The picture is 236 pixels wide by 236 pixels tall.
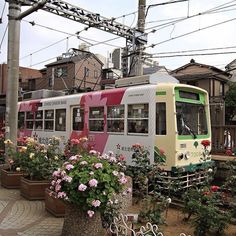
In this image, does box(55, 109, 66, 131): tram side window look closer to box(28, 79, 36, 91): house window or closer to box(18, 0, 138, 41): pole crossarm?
box(18, 0, 138, 41): pole crossarm

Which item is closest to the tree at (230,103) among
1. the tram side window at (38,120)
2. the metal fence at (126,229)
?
the tram side window at (38,120)

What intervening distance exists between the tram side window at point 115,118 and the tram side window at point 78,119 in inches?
60.6

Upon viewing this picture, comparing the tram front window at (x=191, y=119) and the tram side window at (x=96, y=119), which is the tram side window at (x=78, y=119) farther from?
the tram front window at (x=191, y=119)

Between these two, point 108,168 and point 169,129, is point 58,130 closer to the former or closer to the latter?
point 169,129

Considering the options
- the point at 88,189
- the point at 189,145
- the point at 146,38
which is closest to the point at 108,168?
the point at 88,189

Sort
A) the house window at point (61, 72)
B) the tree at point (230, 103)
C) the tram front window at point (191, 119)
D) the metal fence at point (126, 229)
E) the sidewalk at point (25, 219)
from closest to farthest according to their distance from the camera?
the metal fence at point (126, 229) → the sidewalk at point (25, 219) → the tram front window at point (191, 119) → the tree at point (230, 103) → the house window at point (61, 72)

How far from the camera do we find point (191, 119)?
9812 millimetres

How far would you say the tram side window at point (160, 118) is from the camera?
902 centimetres

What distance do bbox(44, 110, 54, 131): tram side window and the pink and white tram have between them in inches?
63.4

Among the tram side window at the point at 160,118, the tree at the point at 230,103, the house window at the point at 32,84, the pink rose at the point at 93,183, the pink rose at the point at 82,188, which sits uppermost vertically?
the house window at the point at 32,84

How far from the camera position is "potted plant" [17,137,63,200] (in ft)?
25.0

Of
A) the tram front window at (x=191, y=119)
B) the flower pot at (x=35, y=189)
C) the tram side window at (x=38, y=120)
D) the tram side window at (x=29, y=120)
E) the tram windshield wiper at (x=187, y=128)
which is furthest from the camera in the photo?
the tram side window at (x=29, y=120)

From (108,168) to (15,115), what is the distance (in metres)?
6.92

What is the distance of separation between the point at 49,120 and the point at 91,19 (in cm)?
501
